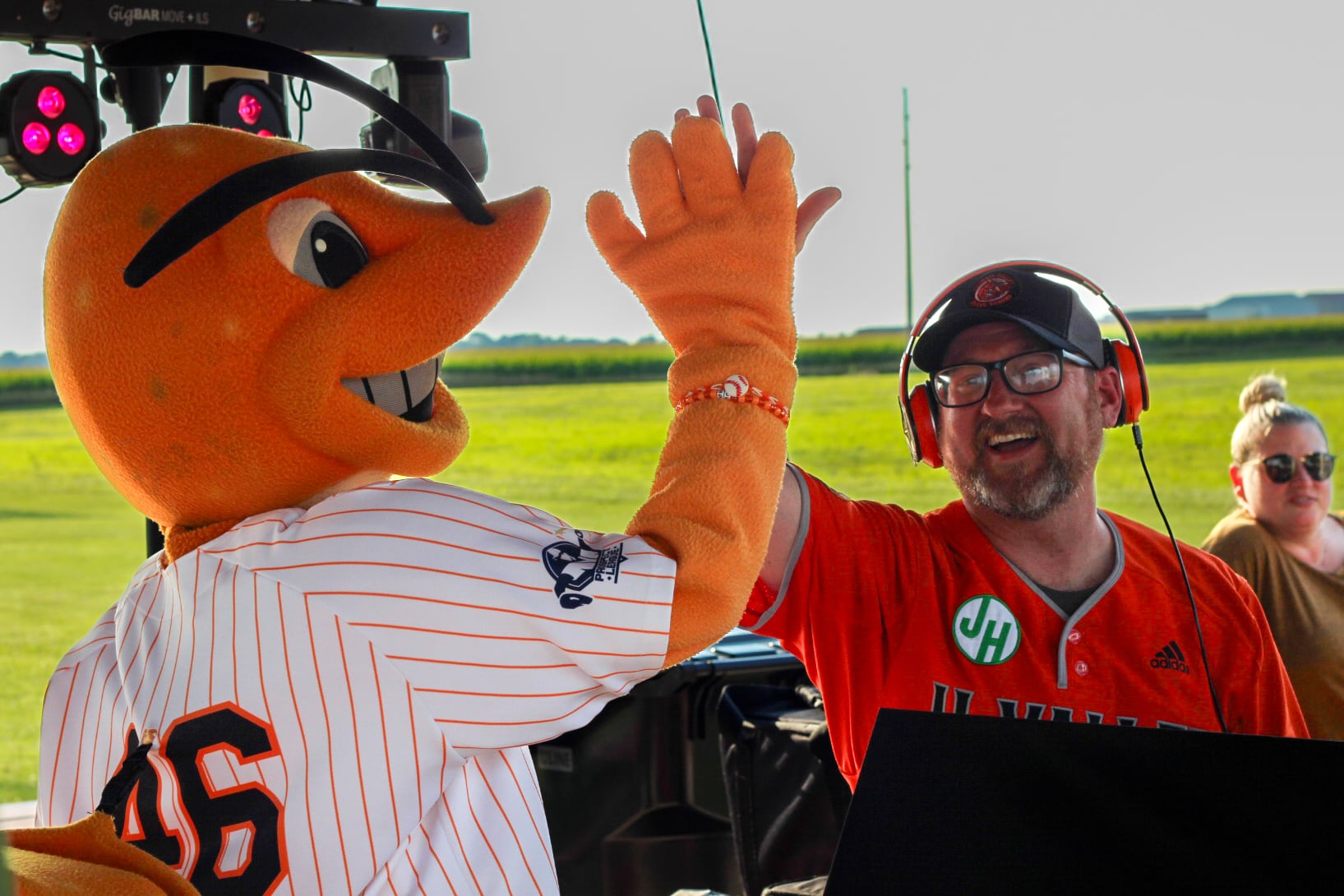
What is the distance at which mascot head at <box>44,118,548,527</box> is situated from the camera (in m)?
0.95

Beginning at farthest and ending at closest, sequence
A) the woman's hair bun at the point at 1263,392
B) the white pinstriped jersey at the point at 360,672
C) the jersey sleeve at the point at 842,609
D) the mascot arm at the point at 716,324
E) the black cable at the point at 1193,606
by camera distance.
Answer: the woman's hair bun at the point at 1263,392
the jersey sleeve at the point at 842,609
the black cable at the point at 1193,606
the mascot arm at the point at 716,324
the white pinstriped jersey at the point at 360,672

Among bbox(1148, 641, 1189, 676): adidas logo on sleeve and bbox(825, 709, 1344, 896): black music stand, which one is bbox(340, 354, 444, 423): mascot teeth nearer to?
bbox(825, 709, 1344, 896): black music stand

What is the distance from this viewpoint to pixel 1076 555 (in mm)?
1744

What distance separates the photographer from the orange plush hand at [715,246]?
1065 mm

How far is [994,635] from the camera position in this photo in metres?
1.64

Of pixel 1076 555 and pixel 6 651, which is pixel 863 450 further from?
pixel 1076 555

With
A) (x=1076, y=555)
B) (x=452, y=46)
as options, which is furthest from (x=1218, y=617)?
(x=452, y=46)

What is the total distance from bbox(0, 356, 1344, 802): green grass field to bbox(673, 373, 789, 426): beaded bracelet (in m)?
8.86

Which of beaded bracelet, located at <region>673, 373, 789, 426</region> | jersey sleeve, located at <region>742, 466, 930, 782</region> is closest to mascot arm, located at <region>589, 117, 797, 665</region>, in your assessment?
beaded bracelet, located at <region>673, 373, 789, 426</region>

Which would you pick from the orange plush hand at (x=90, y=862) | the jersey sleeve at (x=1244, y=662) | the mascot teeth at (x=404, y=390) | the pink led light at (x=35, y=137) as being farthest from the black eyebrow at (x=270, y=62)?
the pink led light at (x=35, y=137)

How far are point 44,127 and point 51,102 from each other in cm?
6

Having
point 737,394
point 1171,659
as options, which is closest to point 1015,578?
point 1171,659

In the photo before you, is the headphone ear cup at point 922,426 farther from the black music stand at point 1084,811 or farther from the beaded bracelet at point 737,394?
the black music stand at point 1084,811

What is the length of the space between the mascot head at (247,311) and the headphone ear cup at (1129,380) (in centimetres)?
105
